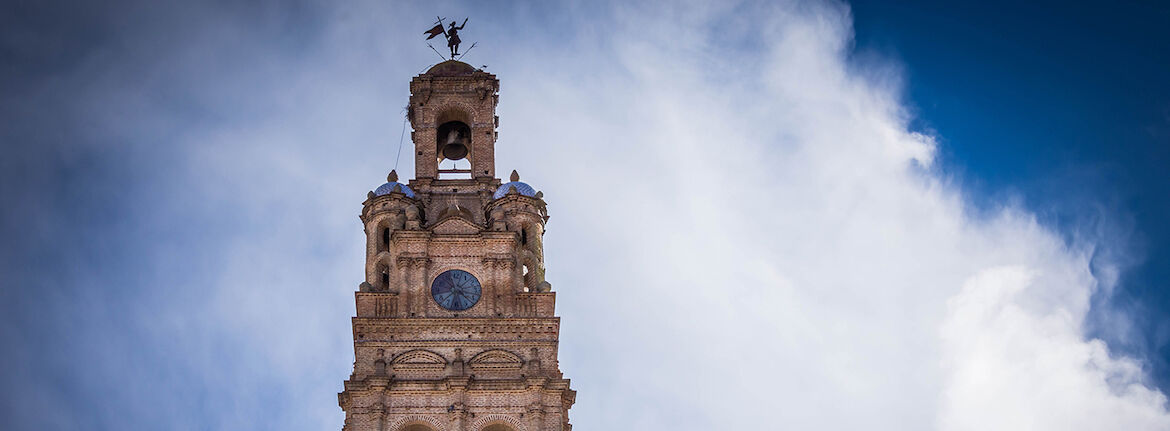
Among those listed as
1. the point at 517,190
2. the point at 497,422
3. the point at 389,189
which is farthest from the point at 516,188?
the point at 497,422

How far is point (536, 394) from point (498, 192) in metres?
12.1

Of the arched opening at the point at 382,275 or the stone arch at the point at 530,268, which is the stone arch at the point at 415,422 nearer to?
the arched opening at the point at 382,275

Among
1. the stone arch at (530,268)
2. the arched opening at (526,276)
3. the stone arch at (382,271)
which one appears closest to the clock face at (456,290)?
the stone arch at (382,271)

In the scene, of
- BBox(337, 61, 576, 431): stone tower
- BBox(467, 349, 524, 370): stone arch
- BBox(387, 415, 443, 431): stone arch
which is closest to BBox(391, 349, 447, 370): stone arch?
BBox(337, 61, 576, 431): stone tower

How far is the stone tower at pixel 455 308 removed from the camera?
67938 mm

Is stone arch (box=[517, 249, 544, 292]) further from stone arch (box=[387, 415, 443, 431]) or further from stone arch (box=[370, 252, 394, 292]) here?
stone arch (box=[387, 415, 443, 431])

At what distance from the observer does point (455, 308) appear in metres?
71.7

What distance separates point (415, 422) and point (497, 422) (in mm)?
3323

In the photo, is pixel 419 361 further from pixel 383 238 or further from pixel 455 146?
pixel 455 146

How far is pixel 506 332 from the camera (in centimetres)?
7081

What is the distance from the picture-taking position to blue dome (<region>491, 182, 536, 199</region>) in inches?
3004

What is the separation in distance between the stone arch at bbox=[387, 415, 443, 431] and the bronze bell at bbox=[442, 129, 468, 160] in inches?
733

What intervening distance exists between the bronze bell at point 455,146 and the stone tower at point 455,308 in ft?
4.55

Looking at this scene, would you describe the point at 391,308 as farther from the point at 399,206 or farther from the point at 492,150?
the point at 492,150
